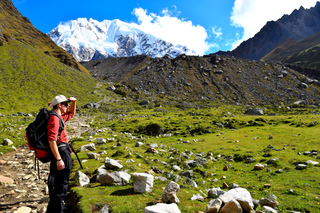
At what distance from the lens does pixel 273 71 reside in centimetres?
13800

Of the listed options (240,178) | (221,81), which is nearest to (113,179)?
(240,178)

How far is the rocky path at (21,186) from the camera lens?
8352 mm

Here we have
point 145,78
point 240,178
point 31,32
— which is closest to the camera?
point 240,178

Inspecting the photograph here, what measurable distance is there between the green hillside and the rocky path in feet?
173

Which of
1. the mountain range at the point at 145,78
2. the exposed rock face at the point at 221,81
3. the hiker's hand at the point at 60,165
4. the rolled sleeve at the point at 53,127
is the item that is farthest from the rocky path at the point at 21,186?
the exposed rock face at the point at 221,81

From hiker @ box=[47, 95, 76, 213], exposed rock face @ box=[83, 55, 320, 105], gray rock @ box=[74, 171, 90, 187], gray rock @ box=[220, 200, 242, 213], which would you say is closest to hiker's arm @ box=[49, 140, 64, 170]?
hiker @ box=[47, 95, 76, 213]

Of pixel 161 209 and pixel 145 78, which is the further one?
pixel 145 78

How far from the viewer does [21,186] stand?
34.8ft

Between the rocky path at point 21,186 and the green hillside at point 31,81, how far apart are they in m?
52.7

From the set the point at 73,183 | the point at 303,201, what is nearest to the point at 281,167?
the point at 303,201

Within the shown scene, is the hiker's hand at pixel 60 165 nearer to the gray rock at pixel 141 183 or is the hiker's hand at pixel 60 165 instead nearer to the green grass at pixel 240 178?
the green grass at pixel 240 178

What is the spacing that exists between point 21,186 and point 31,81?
88.5 meters

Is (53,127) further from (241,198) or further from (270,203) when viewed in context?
(270,203)

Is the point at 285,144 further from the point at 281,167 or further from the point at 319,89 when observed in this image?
the point at 319,89
